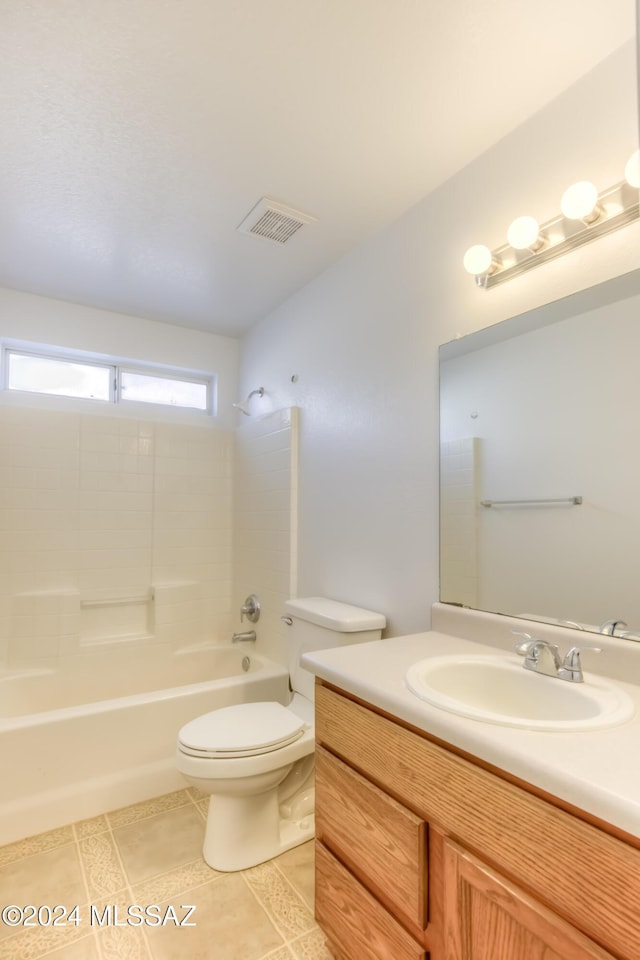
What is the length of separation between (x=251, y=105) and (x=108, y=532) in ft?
7.21

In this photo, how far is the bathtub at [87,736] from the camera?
1843 millimetres

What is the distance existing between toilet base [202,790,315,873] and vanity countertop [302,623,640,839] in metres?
0.82

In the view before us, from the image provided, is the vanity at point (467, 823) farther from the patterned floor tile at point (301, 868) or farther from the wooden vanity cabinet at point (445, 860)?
the patterned floor tile at point (301, 868)

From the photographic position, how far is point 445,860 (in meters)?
0.91

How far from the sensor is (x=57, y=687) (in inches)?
97.1

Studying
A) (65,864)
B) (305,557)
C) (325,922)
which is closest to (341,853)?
(325,922)

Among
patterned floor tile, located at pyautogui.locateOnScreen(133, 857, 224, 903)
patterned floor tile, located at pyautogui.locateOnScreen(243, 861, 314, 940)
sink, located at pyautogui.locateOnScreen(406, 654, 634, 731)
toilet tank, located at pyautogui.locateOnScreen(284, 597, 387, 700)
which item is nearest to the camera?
sink, located at pyautogui.locateOnScreen(406, 654, 634, 731)

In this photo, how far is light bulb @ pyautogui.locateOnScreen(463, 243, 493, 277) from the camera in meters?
1.48

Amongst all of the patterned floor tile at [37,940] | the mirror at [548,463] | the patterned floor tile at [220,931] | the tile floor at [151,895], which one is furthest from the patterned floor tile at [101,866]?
the mirror at [548,463]

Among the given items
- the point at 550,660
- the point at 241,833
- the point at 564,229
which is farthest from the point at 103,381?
the point at 550,660

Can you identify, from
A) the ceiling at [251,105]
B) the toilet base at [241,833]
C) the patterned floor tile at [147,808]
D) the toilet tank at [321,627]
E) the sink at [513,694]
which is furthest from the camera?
the patterned floor tile at [147,808]

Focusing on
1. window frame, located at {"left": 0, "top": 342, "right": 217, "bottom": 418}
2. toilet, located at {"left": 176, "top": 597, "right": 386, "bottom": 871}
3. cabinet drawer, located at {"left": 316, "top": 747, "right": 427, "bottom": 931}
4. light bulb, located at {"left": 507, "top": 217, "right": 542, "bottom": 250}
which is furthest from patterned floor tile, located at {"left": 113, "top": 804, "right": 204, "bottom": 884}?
light bulb, located at {"left": 507, "top": 217, "right": 542, "bottom": 250}

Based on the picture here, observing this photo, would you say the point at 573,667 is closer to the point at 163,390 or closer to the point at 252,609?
the point at 252,609

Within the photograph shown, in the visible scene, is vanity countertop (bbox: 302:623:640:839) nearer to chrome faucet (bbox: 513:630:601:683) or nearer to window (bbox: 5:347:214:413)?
chrome faucet (bbox: 513:630:601:683)
